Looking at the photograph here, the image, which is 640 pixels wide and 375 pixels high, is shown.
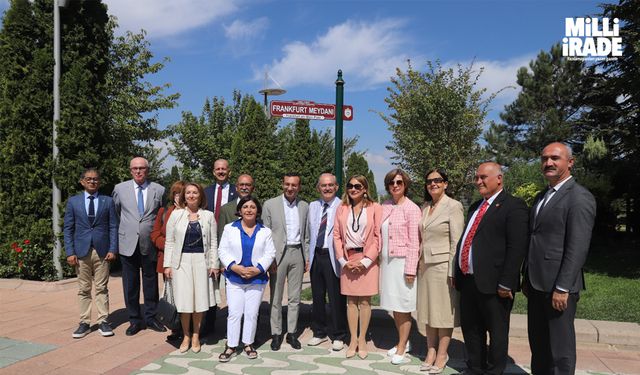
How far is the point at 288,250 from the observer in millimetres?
4758

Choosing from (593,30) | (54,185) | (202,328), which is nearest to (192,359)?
(202,328)

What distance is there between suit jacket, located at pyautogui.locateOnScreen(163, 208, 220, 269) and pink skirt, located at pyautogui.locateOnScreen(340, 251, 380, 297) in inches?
56.8

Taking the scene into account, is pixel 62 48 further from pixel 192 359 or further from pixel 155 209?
pixel 192 359

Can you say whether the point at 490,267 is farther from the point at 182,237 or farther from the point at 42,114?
the point at 42,114

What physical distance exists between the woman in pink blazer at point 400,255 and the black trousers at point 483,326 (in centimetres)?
51

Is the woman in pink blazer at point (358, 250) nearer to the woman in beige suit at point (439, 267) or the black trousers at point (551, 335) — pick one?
the woman in beige suit at point (439, 267)

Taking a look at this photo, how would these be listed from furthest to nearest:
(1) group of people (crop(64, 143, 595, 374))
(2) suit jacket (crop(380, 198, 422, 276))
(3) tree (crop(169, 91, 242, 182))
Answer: (3) tree (crop(169, 91, 242, 182)), (2) suit jacket (crop(380, 198, 422, 276)), (1) group of people (crop(64, 143, 595, 374))

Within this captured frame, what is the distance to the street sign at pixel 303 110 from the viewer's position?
6.77 meters

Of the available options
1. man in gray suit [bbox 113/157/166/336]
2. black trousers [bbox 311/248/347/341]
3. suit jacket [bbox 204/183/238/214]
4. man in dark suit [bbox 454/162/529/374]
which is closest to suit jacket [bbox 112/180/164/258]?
man in gray suit [bbox 113/157/166/336]

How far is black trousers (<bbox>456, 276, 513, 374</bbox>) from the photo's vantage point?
3.62m

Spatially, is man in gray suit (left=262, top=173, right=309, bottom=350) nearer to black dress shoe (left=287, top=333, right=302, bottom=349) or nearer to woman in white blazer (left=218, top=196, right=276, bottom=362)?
black dress shoe (left=287, top=333, right=302, bottom=349)

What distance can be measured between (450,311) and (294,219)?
6.19 feet

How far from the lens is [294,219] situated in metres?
4.80

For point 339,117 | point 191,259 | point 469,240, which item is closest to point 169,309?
point 191,259
